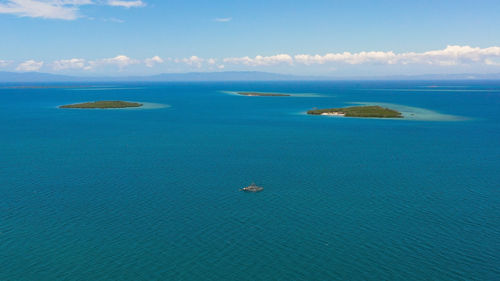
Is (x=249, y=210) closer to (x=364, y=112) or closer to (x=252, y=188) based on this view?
(x=252, y=188)

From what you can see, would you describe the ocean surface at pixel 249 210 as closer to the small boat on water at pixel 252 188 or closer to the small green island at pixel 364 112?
the small boat on water at pixel 252 188

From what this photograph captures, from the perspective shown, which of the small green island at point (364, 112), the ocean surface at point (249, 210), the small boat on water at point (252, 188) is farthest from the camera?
the small green island at point (364, 112)

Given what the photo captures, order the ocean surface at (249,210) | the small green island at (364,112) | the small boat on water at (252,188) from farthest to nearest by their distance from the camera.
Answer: the small green island at (364,112)
the small boat on water at (252,188)
the ocean surface at (249,210)

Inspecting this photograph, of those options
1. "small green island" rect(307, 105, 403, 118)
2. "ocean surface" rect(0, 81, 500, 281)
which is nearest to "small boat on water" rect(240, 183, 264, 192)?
"ocean surface" rect(0, 81, 500, 281)

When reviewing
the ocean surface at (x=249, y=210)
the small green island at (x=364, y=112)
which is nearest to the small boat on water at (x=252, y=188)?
the ocean surface at (x=249, y=210)

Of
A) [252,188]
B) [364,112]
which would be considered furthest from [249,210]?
[364,112]

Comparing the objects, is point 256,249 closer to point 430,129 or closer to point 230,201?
point 230,201

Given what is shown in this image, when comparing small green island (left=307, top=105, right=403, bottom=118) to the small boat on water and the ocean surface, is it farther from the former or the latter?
the small boat on water

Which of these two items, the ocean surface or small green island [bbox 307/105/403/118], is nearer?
the ocean surface
